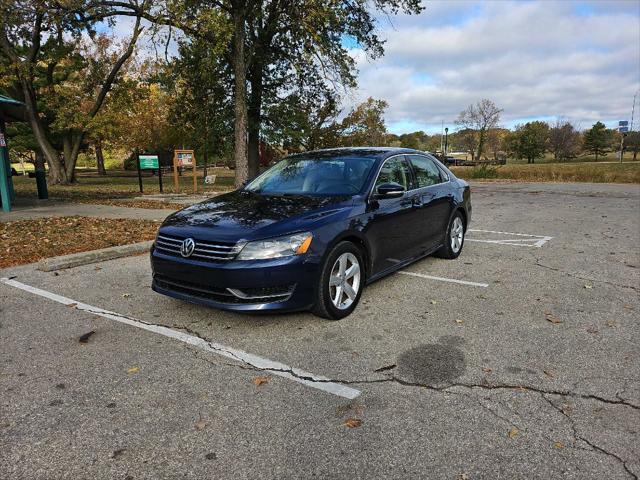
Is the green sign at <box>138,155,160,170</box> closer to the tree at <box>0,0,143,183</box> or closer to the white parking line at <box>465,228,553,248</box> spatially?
the tree at <box>0,0,143,183</box>

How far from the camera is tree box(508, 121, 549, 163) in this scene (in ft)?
292

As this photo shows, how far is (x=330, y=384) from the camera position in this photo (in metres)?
3.21

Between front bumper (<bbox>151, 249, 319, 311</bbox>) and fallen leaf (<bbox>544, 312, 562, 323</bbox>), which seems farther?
fallen leaf (<bbox>544, 312, 562, 323</bbox>)

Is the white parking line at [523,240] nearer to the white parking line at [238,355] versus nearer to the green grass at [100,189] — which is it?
the white parking line at [238,355]

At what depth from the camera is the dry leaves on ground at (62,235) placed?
23.3 feet

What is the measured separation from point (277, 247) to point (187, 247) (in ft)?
2.61

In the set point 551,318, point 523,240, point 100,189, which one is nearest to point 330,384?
point 551,318

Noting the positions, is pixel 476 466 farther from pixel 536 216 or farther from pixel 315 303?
pixel 536 216

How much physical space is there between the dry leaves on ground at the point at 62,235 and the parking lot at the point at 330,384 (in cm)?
172

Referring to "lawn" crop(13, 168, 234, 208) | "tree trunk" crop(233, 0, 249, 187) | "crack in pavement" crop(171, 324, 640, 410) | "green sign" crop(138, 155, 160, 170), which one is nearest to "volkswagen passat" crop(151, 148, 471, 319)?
"crack in pavement" crop(171, 324, 640, 410)

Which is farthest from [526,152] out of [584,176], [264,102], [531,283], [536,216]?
[531,283]

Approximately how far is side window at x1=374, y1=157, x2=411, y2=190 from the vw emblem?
6.63 feet

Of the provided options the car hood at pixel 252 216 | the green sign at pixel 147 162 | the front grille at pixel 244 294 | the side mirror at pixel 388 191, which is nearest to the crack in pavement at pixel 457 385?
the front grille at pixel 244 294

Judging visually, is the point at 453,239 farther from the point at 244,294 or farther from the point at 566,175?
the point at 566,175
